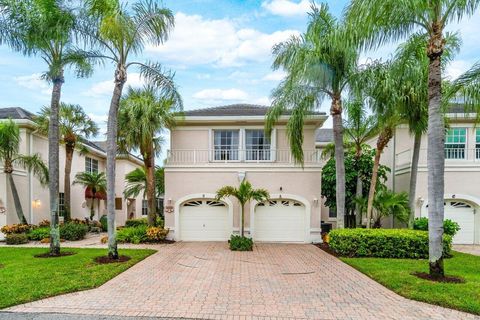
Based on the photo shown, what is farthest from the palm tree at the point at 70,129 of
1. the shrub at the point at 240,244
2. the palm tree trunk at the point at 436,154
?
the palm tree trunk at the point at 436,154

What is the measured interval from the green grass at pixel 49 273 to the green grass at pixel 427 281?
747 cm

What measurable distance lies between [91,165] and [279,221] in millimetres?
16010

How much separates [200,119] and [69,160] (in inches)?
→ 325

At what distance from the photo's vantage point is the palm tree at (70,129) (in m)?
16.6

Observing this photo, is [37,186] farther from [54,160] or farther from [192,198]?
[192,198]

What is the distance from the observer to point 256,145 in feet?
51.4

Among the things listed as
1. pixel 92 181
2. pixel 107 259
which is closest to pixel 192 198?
pixel 107 259

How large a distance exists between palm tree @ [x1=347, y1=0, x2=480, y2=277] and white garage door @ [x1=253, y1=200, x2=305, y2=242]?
729 cm

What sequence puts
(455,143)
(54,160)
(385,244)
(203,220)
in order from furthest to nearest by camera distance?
(455,143) < (203,220) < (385,244) < (54,160)

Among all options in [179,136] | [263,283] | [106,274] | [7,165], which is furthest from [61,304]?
[7,165]

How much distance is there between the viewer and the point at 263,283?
26.0ft

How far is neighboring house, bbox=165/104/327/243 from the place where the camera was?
14836 millimetres

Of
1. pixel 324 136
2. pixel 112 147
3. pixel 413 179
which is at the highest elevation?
pixel 324 136

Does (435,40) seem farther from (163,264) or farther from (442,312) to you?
(163,264)
